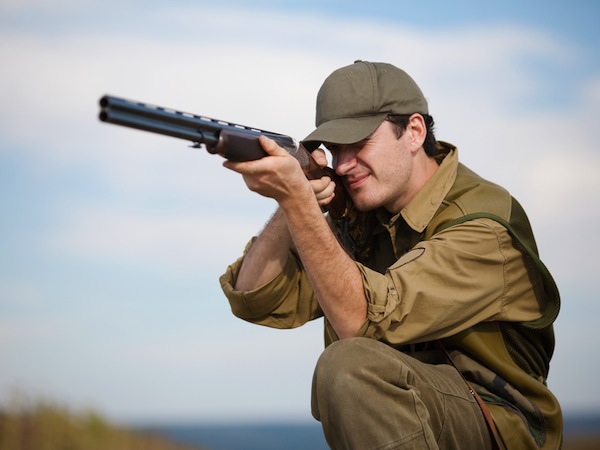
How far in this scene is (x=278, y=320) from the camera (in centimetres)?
573

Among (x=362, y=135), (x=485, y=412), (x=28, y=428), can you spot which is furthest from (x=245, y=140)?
(x=28, y=428)

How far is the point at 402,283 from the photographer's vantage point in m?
4.40

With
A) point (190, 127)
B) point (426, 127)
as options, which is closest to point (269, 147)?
point (190, 127)

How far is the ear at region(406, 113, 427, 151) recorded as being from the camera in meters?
5.39

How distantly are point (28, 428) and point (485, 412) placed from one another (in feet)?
15.6

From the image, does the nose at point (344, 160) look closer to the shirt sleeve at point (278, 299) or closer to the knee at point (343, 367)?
the shirt sleeve at point (278, 299)

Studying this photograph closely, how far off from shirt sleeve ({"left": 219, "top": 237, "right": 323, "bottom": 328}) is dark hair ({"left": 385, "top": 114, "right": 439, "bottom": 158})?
3.72 ft

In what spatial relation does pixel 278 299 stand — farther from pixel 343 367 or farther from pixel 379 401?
pixel 379 401

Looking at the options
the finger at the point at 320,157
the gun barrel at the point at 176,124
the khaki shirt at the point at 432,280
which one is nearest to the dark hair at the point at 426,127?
the khaki shirt at the point at 432,280

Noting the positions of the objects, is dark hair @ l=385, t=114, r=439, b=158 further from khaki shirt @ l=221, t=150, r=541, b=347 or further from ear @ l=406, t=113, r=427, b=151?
khaki shirt @ l=221, t=150, r=541, b=347

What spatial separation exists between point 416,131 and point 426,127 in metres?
0.12

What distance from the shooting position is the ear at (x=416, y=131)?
212 inches

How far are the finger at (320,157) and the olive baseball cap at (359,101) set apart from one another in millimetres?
64

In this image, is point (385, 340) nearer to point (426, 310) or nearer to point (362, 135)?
point (426, 310)
